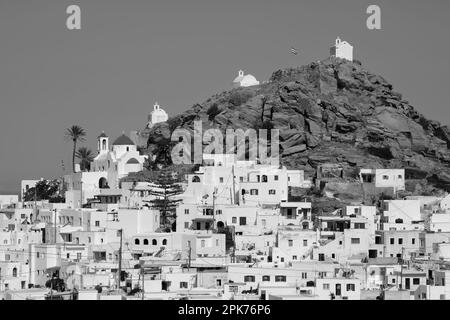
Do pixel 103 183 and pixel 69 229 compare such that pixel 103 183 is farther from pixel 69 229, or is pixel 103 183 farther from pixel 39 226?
pixel 69 229

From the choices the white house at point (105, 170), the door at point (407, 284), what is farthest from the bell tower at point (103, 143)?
the door at point (407, 284)

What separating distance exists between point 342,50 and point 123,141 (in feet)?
57.5

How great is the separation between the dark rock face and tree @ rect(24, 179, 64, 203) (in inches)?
280

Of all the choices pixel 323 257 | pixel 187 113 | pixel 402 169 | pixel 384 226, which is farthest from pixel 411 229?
pixel 187 113

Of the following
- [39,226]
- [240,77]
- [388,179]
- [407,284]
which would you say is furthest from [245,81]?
[407,284]

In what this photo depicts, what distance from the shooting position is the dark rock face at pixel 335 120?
68438 millimetres

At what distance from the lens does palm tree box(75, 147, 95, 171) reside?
72.7 metres

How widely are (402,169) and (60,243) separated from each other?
22.1 m

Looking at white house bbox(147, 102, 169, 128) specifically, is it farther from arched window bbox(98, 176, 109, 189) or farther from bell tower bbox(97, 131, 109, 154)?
arched window bbox(98, 176, 109, 189)

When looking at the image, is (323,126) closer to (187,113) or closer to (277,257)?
(187,113)

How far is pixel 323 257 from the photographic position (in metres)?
48.0

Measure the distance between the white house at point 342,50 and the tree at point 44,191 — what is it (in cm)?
2139

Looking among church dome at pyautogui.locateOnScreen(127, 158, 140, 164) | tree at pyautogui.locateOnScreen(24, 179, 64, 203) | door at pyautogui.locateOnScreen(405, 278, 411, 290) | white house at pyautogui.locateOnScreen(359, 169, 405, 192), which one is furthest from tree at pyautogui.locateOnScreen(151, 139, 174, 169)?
door at pyautogui.locateOnScreen(405, 278, 411, 290)

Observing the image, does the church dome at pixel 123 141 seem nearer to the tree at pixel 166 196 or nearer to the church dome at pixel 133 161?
the church dome at pixel 133 161
